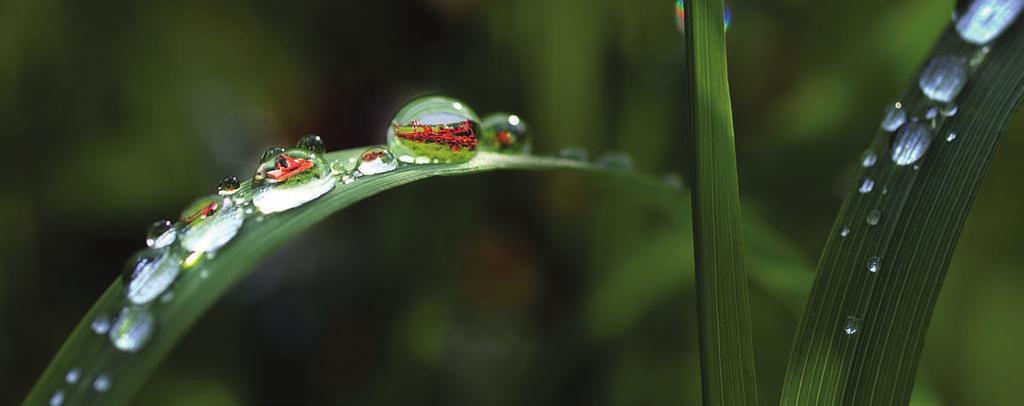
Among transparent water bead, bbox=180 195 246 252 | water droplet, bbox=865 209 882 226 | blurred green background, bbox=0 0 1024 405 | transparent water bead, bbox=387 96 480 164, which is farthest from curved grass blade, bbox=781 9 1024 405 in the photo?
blurred green background, bbox=0 0 1024 405

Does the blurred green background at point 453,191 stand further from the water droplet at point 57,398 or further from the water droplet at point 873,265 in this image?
the water droplet at point 57,398

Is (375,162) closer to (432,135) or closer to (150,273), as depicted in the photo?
(432,135)

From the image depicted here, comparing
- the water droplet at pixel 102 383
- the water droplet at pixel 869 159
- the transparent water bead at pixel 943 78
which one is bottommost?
the water droplet at pixel 102 383

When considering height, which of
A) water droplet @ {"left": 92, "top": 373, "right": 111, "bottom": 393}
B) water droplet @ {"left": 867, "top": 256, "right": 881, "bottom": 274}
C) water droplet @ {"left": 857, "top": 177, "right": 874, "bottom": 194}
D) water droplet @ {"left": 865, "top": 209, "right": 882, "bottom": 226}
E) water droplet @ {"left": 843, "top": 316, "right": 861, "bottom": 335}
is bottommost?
water droplet @ {"left": 843, "top": 316, "right": 861, "bottom": 335}

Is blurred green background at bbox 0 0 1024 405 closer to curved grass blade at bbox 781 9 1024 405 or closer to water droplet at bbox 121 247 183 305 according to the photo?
curved grass blade at bbox 781 9 1024 405

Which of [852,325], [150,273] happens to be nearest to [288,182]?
[150,273]

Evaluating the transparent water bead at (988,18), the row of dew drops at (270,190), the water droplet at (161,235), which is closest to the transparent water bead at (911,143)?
the transparent water bead at (988,18)

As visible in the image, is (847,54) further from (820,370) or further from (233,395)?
(233,395)
